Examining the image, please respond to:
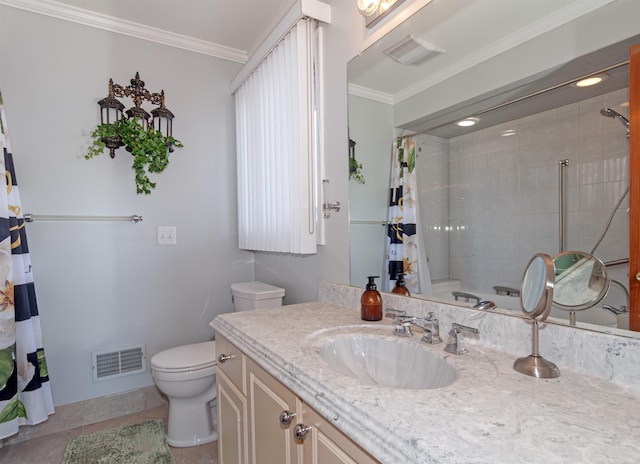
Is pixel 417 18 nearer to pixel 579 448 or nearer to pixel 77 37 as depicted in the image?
pixel 579 448

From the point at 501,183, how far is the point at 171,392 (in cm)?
179

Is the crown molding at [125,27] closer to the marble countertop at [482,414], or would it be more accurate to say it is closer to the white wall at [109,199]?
the white wall at [109,199]

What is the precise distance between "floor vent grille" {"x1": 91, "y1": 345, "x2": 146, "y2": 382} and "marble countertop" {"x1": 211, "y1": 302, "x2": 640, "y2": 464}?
66.3 inches

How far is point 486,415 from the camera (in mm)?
600

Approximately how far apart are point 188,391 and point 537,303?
170cm

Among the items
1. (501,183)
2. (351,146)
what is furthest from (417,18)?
(501,183)

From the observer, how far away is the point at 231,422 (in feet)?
4.23

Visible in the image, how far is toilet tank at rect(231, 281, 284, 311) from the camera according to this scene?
2.00 meters

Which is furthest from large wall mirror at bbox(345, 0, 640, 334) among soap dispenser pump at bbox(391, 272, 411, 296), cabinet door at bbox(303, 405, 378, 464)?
cabinet door at bbox(303, 405, 378, 464)

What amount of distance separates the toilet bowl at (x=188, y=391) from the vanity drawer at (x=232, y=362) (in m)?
0.51

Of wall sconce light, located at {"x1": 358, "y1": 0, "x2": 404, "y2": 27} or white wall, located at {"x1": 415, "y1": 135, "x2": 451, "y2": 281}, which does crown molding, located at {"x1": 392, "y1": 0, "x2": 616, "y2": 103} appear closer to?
white wall, located at {"x1": 415, "y1": 135, "x2": 451, "y2": 281}

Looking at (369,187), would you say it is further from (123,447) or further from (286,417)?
(123,447)

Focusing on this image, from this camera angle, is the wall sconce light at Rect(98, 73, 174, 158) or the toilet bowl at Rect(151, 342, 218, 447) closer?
the toilet bowl at Rect(151, 342, 218, 447)

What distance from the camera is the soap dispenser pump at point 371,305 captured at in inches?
50.6
